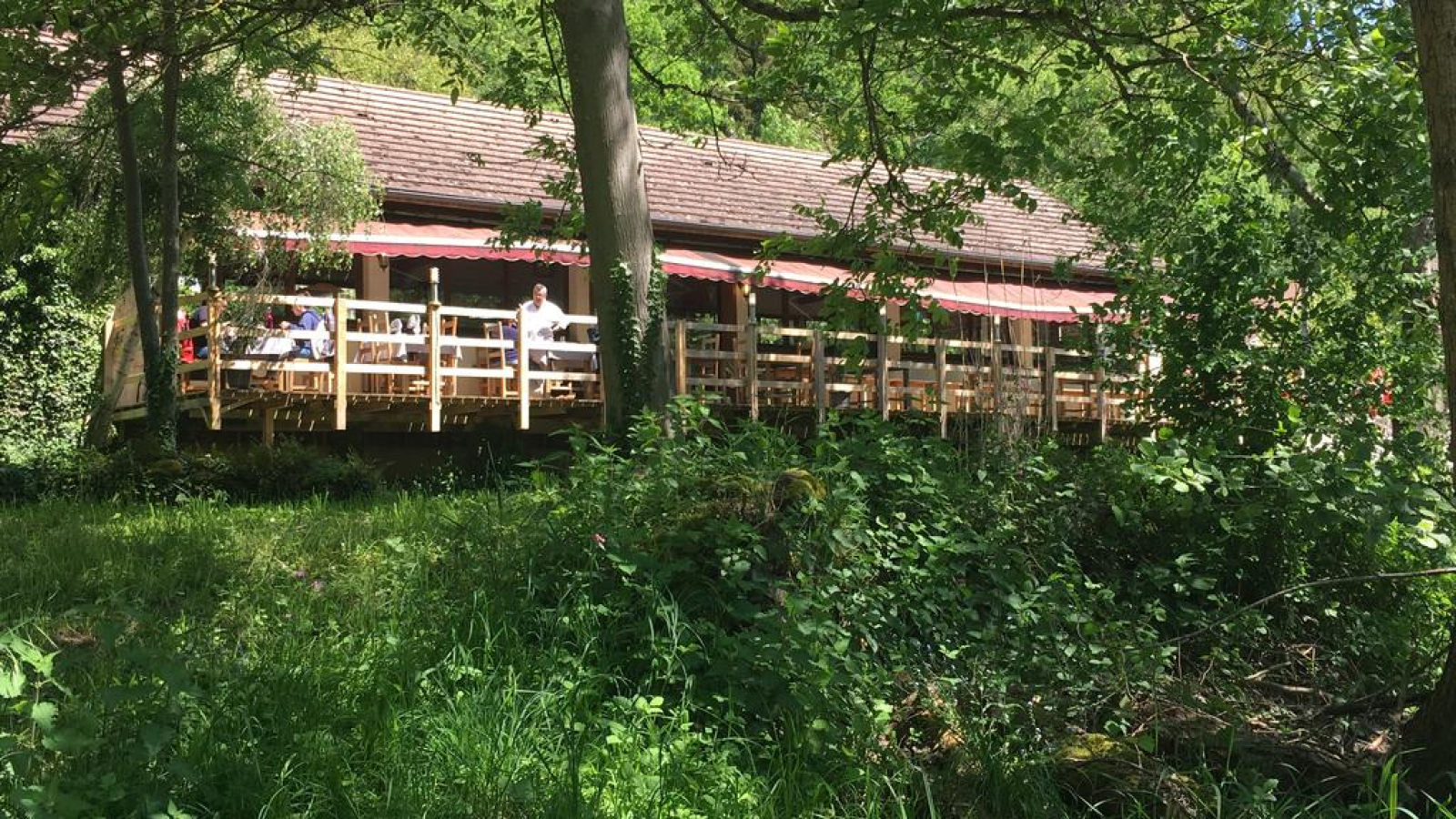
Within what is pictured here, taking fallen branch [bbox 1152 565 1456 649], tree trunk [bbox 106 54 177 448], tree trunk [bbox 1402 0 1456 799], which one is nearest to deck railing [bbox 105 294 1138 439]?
tree trunk [bbox 106 54 177 448]

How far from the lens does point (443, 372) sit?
41.9 feet

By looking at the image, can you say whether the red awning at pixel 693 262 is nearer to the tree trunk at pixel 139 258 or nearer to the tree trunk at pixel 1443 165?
the tree trunk at pixel 139 258

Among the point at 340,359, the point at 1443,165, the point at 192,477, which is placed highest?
the point at 1443,165

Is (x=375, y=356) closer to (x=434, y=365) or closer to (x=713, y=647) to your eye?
(x=434, y=365)

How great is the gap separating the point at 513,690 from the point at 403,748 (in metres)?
0.44

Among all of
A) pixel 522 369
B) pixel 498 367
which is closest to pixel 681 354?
pixel 522 369

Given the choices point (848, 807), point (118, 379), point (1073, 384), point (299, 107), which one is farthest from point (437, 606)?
point (1073, 384)

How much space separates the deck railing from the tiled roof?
5.99ft

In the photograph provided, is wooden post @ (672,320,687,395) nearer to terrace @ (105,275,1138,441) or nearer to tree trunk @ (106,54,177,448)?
terrace @ (105,275,1138,441)

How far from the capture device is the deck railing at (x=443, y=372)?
11984 millimetres

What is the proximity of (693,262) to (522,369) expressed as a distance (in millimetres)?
3646

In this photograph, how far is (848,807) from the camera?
420cm

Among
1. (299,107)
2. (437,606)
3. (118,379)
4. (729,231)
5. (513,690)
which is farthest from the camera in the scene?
(729,231)

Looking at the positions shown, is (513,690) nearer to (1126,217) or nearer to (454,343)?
(1126,217)
